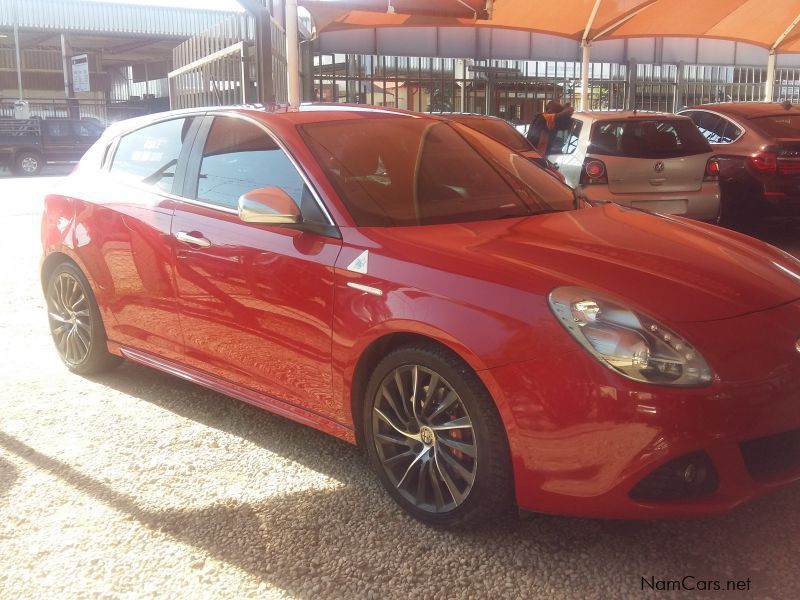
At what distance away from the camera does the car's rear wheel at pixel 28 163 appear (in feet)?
76.3

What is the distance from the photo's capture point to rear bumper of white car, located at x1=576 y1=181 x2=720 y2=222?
8523 millimetres

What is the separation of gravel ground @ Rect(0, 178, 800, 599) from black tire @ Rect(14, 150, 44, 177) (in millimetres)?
Result: 21346

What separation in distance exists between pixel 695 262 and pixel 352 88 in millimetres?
20039

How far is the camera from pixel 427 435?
3.05m

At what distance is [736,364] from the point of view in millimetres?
2604

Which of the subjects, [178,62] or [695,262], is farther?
[178,62]

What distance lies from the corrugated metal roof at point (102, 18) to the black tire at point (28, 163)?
1215 centimetres

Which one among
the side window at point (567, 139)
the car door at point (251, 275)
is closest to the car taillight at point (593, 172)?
the side window at point (567, 139)

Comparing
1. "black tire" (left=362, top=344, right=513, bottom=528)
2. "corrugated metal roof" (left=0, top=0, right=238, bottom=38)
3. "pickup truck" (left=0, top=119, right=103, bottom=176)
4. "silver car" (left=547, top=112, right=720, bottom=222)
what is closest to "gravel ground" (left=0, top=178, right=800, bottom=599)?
"black tire" (left=362, top=344, right=513, bottom=528)

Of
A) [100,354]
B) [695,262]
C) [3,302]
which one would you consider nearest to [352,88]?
[3,302]

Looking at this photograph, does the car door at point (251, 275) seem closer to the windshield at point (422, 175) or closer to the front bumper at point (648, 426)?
the windshield at point (422, 175)

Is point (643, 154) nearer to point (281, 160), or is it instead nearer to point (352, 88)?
point (281, 160)

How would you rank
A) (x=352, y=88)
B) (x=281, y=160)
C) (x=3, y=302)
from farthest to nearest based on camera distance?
1. (x=352, y=88)
2. (x=3, y=302)
3. (x=281, y=160)

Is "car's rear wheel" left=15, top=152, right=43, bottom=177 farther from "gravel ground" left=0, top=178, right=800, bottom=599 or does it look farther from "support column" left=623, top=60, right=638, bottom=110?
"gravel ground" left=0, top=178, right=800, bottom=599
